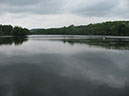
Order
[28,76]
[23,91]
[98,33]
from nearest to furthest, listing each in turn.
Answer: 1. [23,91]
2. [28,76]
3. [98,33]

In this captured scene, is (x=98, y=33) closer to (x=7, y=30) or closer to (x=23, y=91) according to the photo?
(x=7, y=30)

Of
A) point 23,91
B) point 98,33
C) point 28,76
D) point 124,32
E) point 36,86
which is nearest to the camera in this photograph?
point 23,91

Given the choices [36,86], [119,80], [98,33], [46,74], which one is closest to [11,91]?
[36,86]

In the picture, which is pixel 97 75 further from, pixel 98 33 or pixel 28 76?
pixel 98 33

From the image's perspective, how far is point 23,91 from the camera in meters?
5.71

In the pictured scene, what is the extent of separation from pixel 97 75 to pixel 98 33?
78957 millimetres

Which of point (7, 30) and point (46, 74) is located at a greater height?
point (7, 30)

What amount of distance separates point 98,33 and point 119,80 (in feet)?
261

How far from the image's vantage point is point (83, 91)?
574cm

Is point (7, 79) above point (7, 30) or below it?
below

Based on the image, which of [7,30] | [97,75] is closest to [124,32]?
[97,75]

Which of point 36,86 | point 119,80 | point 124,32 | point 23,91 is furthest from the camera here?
point 124,32

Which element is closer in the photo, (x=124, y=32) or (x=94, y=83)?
(x=94, y=83)

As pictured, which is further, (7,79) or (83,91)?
(7,79)
